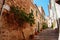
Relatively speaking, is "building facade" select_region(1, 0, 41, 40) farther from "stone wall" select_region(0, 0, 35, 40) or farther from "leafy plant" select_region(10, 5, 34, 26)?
"leafy plant" select_region(10, 5, 34, 26)

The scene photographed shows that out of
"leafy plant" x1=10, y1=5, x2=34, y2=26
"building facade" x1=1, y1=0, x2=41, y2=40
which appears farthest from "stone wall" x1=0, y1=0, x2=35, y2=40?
"leafy plant" x1=10, y1=5, x2=34, y2=26

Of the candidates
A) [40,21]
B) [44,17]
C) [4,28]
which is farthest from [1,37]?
[44,17]

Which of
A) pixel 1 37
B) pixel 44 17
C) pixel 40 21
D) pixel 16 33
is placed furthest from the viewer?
pixel 44 17

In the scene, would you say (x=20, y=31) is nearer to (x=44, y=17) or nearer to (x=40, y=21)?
(x=40, y=21)

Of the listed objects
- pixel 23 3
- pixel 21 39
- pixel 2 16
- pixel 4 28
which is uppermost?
pixel 23 3

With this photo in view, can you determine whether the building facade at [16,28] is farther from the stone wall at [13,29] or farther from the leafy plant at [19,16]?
the leafy plant at [19,16]

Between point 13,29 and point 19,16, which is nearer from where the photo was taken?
point 13,29

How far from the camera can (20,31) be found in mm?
6406

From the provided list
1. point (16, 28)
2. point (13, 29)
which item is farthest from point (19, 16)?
point (13, 29)

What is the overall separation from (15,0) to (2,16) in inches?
47.0

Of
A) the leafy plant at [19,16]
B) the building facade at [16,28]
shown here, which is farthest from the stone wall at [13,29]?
the leafy plant at [19,16]

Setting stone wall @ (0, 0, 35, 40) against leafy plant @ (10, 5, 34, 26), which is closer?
stone wall @ (0, 0, 35, 40)

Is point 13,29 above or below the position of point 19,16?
below

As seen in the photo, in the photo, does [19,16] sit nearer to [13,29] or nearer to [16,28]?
[16,28]
